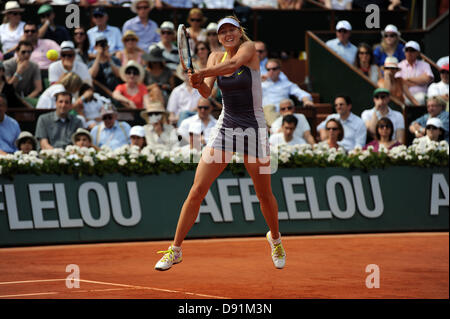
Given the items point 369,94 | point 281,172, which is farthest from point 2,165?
point 369,94

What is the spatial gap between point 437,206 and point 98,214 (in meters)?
5.01

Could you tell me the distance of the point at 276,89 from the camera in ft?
42.0

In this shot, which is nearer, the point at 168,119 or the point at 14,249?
the point at 14,249

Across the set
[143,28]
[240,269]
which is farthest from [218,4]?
[240,269]

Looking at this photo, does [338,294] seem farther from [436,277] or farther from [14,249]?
[14,249]

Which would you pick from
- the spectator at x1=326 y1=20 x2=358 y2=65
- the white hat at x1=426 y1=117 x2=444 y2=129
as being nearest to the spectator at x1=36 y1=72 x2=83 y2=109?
the spectator at x1=326 y1=20 x2=358 y2=65

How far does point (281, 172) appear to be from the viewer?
11.0 meters

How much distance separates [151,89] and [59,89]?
5.43 ft

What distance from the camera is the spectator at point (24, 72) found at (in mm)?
11992

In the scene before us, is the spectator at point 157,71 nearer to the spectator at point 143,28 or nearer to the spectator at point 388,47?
the spectator at point 143,28

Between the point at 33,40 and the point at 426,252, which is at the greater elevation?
the point at 33,40

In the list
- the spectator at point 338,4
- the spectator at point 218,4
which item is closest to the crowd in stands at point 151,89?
the spectator at point 218,4

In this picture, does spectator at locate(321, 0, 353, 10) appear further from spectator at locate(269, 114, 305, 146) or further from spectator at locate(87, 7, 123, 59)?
spectator at locate(269, 114, 305, 146)

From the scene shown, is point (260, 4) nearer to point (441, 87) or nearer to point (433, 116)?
point (441, 87)
